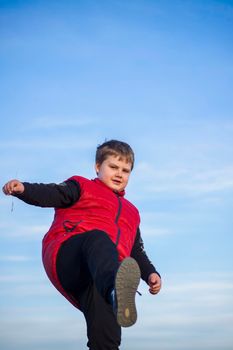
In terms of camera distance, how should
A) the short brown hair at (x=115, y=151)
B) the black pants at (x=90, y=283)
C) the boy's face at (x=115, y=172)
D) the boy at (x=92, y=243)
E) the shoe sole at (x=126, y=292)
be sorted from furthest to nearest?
the short brown hair at (x=115, y=151) → the boy's face at (x=115, y=172) → the black pants at (x=90, y=283) → the boy at (x=92, y=243) → the shoe sole at (x=126, y=292)

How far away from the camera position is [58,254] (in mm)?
6355

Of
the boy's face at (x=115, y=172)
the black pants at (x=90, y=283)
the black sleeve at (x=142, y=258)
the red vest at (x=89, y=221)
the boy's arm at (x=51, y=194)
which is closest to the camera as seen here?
the black pants at (x=90, y=283)

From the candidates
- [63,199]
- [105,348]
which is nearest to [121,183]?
[63,199]

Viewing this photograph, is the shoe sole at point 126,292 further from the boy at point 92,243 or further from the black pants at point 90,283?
the black pants at point 90,283

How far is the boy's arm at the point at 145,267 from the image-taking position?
7270mm

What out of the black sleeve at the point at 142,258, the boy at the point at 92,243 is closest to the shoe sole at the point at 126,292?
the boy at the point at 92,243

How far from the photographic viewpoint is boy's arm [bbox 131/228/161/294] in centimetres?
727

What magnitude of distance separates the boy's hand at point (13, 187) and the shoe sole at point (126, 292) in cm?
132

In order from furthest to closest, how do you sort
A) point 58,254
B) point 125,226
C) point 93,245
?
point 125,226 → point 58,254 → point 93,245

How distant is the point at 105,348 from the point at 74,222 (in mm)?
1251

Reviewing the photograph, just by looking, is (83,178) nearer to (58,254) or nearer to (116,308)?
(58,254)

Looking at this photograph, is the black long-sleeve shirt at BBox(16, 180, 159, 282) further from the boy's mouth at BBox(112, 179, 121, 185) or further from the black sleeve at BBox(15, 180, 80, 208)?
the boy's mouth at BBox(112, 179, 121, 185)

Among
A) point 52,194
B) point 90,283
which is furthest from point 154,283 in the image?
point 52,194

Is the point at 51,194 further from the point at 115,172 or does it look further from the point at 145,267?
the point at 145,267
